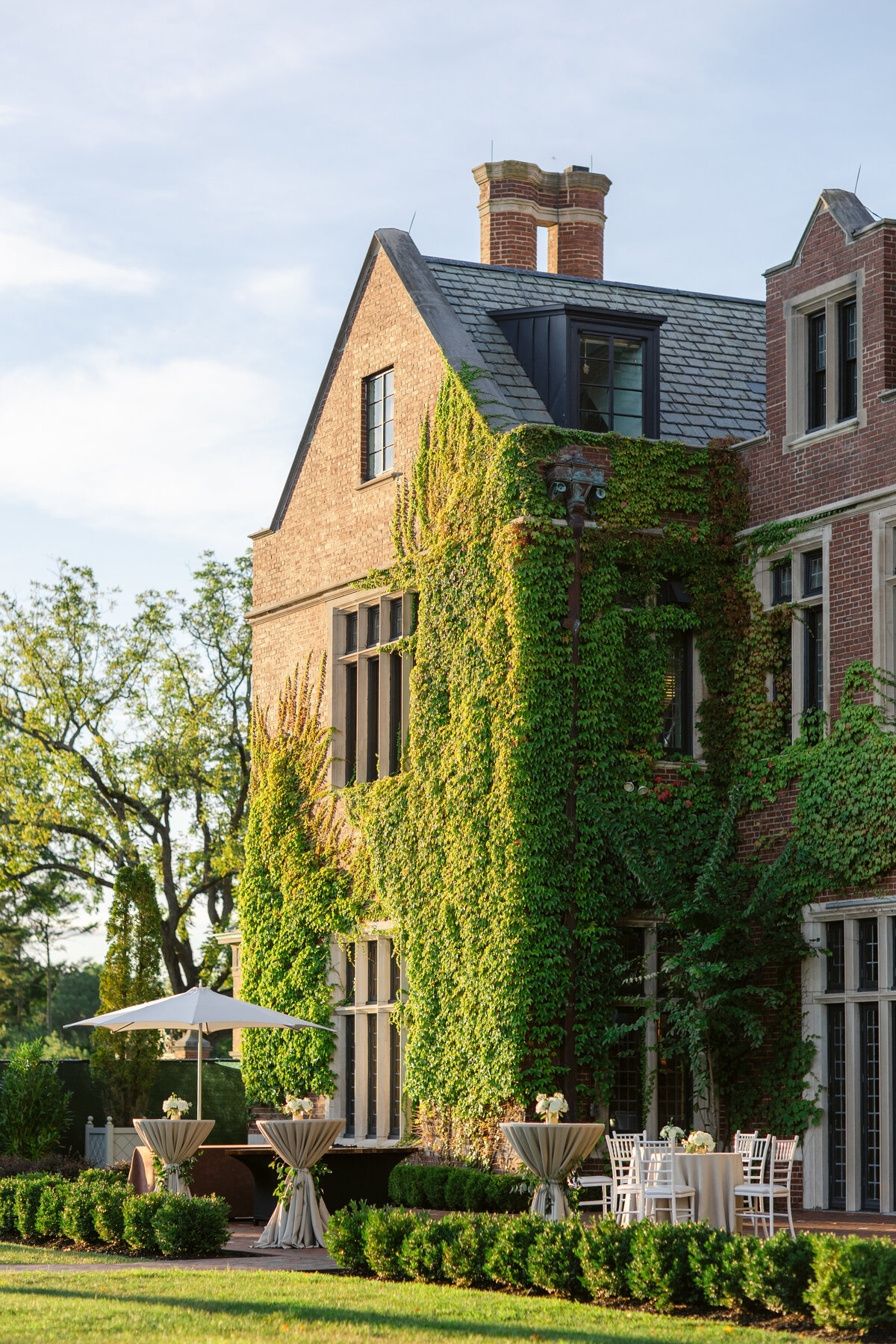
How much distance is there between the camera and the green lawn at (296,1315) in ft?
32.9

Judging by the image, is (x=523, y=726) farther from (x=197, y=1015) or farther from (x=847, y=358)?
(x=847, y=358)

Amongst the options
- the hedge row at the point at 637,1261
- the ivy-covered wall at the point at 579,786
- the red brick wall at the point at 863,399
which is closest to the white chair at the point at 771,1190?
the hedge row at the point at 637,1261

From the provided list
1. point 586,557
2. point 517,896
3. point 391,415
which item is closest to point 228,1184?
point 517,896

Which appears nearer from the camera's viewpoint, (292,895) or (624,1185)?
(624,1185)

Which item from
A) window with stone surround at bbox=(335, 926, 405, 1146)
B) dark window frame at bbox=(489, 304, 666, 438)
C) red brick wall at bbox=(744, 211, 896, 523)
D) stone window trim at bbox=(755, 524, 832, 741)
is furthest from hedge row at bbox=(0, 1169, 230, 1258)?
dark window frame at bbox=(489, 304, 666, 438)

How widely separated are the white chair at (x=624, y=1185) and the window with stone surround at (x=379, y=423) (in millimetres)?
9315

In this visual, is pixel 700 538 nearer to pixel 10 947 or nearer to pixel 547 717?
pixel 547 717

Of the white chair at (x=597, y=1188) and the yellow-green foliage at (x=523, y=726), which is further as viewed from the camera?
the yellow-green foliage at (x=523, y=726)

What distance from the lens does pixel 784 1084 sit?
17.9 metres

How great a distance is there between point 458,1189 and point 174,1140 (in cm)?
287

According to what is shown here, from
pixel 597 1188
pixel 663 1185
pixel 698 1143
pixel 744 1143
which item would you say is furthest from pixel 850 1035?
pixel 663 1185

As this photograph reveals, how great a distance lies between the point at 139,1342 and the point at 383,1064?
37.2ft

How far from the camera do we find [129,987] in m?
26.1

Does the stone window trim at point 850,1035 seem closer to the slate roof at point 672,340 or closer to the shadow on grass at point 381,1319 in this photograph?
the shadow on grass at point 381,1319
